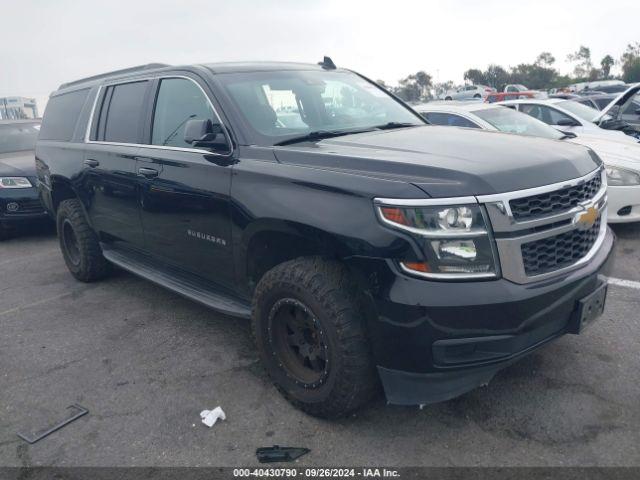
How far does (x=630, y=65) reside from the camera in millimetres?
67000

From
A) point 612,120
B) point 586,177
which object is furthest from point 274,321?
point 612,120

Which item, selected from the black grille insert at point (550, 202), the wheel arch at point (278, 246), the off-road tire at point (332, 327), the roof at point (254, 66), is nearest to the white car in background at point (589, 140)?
the roof at point (254, 66)

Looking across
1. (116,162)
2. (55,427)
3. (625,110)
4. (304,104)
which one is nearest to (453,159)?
(304,104)

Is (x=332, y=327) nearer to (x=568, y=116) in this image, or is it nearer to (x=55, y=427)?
(x=55, y=427)

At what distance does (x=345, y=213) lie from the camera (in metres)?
2.59

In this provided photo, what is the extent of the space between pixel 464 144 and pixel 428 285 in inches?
40.6

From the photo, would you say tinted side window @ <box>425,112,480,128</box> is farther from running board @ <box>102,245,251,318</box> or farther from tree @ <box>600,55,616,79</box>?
tree @ <box>600,55,616,79</box>

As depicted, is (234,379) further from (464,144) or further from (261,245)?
(464,144)

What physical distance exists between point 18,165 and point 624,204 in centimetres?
756

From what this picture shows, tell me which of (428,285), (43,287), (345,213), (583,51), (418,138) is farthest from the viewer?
(583,51)

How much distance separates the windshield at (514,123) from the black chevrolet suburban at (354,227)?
309 centimetres

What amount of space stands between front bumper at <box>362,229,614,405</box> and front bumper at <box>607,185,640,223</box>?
3514mm

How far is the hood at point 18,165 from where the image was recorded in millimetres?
7520

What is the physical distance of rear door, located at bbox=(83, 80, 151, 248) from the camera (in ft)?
13.8
